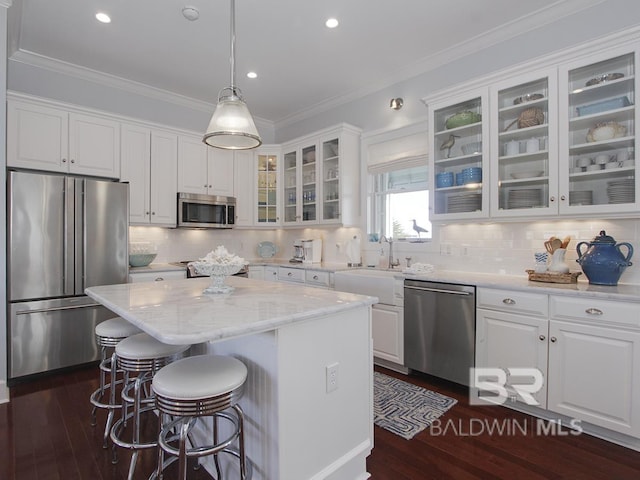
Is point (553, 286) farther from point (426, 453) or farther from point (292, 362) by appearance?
point (292, 362)

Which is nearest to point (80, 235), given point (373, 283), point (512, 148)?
point (373, 283)

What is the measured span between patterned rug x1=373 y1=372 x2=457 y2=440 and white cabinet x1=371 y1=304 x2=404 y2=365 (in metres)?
Answer: 0.25

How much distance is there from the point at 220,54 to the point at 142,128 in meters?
1.27

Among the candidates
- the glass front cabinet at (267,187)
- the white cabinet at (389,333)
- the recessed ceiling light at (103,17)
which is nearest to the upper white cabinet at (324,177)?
the glass front cabinet at (267,187)

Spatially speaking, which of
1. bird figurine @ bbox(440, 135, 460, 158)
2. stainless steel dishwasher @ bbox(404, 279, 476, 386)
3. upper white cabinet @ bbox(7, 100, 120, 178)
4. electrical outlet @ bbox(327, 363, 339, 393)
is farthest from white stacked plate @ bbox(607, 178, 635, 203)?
upper white cabinet @ bbox(7, 100, 120, 178)

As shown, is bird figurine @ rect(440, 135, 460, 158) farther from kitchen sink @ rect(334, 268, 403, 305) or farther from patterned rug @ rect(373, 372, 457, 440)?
patterned rug @ rect(373, 372, 457, 440)

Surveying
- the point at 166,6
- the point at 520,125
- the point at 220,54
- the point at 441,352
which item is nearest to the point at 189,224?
the point at 220,54

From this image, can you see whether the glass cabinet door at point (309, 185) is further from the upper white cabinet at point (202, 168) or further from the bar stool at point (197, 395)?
the bar stool at point (197, 395)

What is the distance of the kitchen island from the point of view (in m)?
1.46

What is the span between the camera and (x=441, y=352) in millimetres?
2871

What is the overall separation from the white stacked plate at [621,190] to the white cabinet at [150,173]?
166 inches

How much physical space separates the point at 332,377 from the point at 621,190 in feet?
7.62

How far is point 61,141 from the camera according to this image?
3.38 meters

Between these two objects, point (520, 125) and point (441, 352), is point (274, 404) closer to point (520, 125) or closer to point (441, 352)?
point (441, 352)
